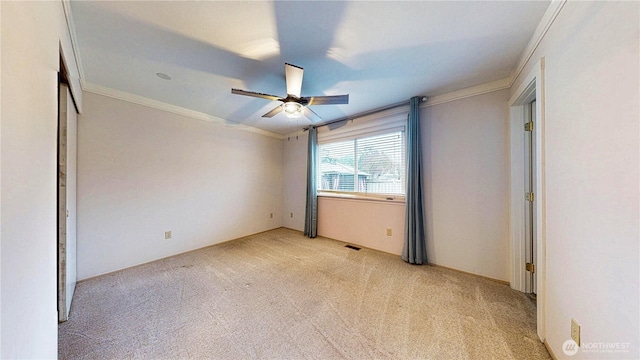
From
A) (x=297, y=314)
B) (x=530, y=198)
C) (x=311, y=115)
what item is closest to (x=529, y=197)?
(x=530, y=198)

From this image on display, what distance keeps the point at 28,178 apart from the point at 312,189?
11.3 ft

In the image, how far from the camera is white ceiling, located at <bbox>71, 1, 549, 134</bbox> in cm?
138

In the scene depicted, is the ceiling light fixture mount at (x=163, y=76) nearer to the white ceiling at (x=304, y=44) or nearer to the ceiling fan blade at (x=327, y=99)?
the white ceiling at (x=304, y=44)

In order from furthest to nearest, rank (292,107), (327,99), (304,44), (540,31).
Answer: (292,107), (327,99), (304,44), (540,31)

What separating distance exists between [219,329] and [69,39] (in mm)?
2560

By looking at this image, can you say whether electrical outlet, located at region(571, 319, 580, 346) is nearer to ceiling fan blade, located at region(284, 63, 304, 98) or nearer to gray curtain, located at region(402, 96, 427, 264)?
gray curtain, located at region(402, 96, 427, 264)

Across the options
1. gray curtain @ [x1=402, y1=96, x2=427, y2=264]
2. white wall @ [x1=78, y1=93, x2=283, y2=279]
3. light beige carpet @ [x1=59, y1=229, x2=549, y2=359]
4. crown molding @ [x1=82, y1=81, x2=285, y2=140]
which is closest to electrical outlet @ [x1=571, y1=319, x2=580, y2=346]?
light beige carpet @ [x1=59, y1=229, x2=549, y2=359]

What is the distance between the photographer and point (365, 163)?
3.53 metres

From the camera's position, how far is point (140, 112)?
276cm

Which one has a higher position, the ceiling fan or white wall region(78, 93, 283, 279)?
the ceiling fan

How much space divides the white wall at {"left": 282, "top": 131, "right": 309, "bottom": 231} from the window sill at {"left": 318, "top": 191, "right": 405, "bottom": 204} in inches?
23.8

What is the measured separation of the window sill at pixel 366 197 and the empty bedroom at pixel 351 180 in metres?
0.03

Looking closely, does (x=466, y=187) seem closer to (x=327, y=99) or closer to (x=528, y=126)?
(x=528, y=126)

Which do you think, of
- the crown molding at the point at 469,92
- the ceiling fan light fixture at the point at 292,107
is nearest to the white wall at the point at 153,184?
the ceiling fan light fixture at the point at 292,107
